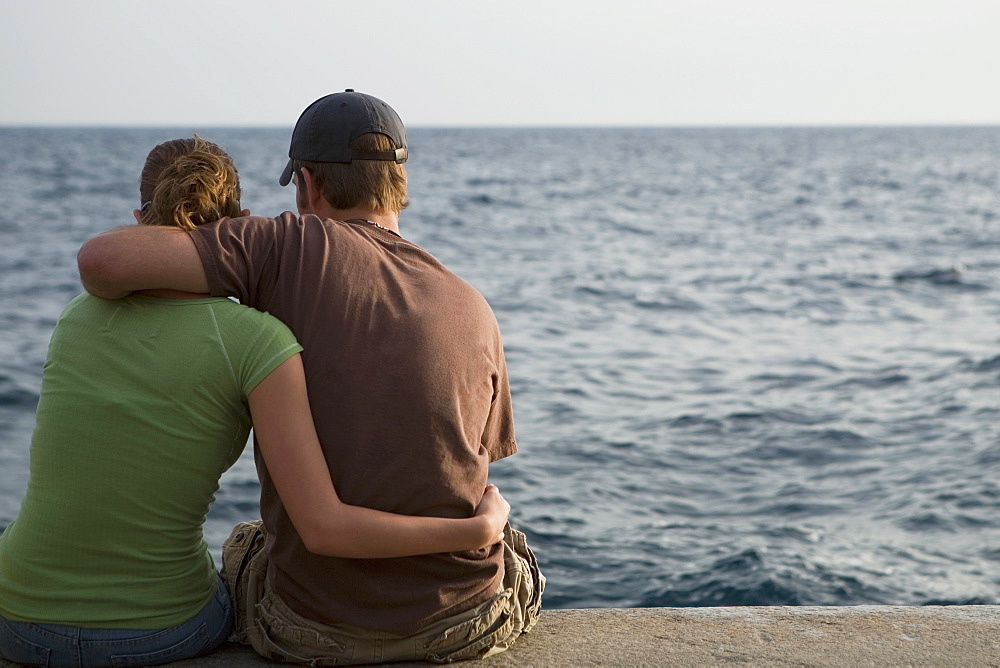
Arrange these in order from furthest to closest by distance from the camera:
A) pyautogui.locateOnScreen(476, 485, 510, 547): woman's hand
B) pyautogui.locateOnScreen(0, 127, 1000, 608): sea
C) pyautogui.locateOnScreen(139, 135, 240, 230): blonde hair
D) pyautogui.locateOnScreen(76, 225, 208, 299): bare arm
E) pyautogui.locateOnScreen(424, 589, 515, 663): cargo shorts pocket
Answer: pyautogui.locateOnScreen(0, 127, 1000, 608): sea < pyautogui.locateOnScreen(424, 589, 515, 663): cargo shorts pocket < pyautogui.locateOnScreen(476, 485, 510, 547): woman's hand < pyautogui.locateOnScreen(139, 135, 240, 230): blonde hair < pyautogui.locateOnScreen(76, 225, 208, 299): bare arm

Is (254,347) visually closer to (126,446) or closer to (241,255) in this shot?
(241,255)

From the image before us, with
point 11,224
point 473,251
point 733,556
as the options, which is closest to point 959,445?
point 733,556

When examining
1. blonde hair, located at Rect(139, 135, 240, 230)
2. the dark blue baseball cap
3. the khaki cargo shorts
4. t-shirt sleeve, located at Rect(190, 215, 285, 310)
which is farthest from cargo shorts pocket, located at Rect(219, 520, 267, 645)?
the dark blue baseball cap

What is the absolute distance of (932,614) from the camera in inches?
113

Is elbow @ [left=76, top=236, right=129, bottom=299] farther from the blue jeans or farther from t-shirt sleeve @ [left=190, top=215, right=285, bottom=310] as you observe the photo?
the blue jeans

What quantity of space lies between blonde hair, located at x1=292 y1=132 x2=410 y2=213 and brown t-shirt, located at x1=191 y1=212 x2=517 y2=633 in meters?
0.09

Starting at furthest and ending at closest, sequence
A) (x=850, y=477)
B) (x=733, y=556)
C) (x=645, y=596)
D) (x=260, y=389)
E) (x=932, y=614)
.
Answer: (x=850, y=477) → (x=733, y=556) → (x=645, y=596) → (x=932, y=614) → (x=260, y=389)

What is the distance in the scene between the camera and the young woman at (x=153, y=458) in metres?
2.09

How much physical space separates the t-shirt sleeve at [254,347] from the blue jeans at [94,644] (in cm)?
63

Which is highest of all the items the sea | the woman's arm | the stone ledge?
the woman's arm

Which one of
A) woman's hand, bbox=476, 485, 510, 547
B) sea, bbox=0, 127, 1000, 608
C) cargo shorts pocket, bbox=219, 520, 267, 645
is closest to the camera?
woman's hand, bbox=476, 485, 510, 547

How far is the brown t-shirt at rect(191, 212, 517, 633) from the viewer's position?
7.03 feet

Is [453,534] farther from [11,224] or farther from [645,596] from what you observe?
[11,224]

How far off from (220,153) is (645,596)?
367 cm
